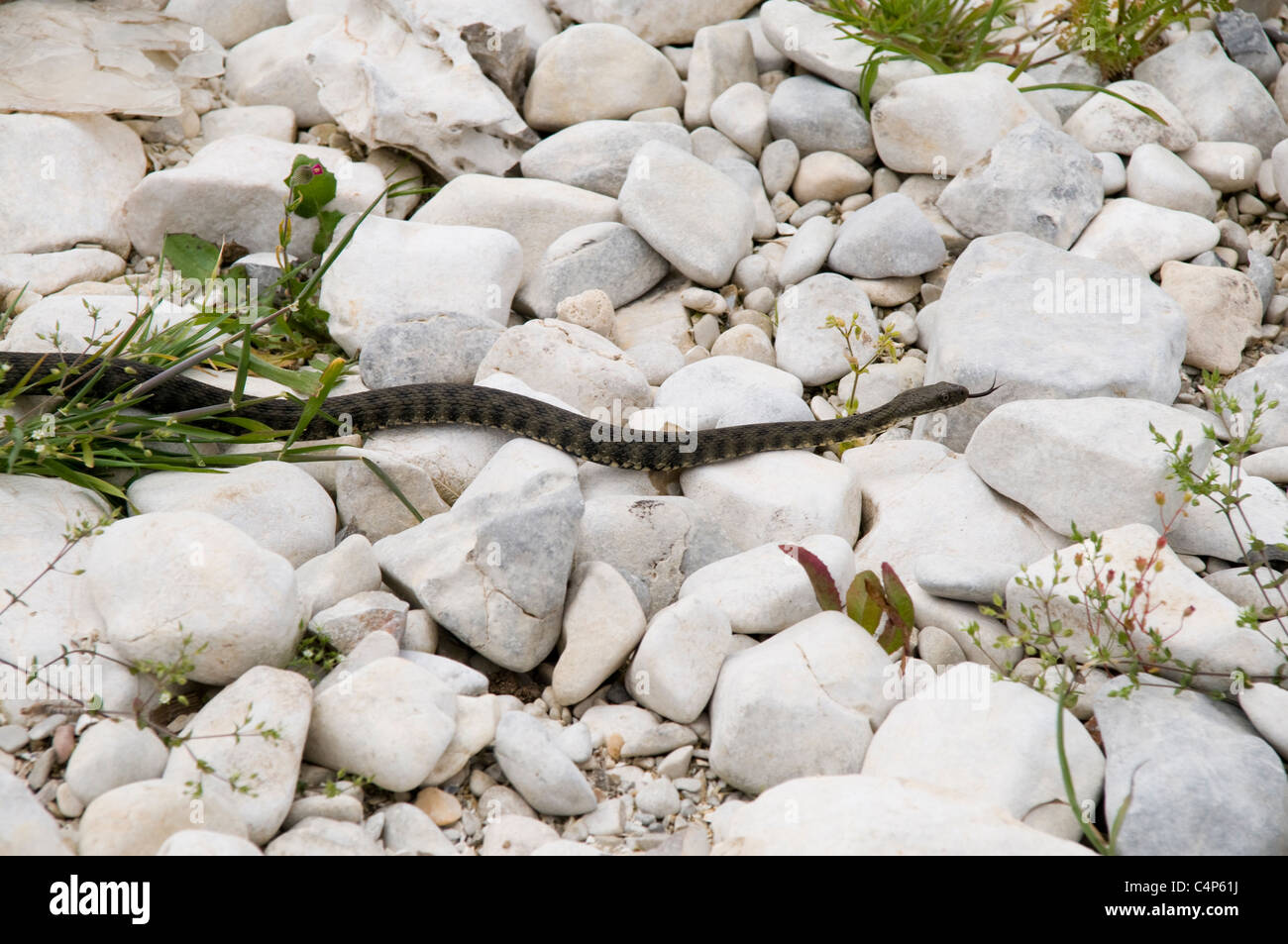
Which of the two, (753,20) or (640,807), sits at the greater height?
(753,20)

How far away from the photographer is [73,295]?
583cm

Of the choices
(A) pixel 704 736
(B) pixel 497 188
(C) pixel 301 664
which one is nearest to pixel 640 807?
(A) pixel 704 736

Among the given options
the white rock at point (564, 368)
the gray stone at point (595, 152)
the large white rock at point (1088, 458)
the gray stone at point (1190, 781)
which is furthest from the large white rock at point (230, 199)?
the gray stone at point (1190, 781)

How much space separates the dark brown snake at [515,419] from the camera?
17.7ft

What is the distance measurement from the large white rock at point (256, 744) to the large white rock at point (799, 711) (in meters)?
1.45

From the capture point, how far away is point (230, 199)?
6.50 metres

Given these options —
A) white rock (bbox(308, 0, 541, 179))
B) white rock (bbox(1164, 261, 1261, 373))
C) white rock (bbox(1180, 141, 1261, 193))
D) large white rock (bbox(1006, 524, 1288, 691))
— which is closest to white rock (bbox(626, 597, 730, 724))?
large white rock (bbox(1006, 524, 1288, 691))

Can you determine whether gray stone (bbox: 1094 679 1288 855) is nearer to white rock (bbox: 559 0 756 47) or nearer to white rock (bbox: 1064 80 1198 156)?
white rock (bbox: 1064 80 1198 156)

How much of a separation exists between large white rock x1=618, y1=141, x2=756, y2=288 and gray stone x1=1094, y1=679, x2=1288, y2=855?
147 inches

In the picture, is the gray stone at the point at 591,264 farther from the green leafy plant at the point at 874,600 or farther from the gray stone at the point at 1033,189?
the green leafy plant at the point at 874,600

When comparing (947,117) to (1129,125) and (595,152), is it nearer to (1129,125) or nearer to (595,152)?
(1129,125)

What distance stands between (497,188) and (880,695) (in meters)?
4.21

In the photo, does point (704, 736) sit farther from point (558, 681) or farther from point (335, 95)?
point (335, 95)

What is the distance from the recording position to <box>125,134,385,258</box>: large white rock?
6.43m
